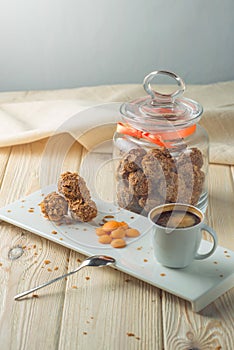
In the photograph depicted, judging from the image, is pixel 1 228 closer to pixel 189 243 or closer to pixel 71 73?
pixel 189 243

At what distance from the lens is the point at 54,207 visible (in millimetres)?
1267

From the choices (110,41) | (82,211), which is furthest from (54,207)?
(110,41)

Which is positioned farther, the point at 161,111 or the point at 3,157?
the point at 3,157

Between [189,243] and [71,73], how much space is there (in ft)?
4.82

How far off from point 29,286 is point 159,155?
0.42 metres

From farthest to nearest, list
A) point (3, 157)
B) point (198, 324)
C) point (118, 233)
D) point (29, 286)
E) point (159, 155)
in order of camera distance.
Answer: point (3, 157) → point (159, 155) → point (118, 233) → point (29, 286) → point (198, 324)

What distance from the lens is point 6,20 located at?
7.55 ft

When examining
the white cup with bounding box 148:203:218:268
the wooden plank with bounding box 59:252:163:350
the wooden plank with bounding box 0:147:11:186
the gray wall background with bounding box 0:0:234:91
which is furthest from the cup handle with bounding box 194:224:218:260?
the gray wall background with bounding box 0:0:234:91

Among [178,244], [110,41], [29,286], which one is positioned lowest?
[29,286]

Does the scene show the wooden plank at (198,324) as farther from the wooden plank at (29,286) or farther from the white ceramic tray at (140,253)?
the wooden plank at (29,286)

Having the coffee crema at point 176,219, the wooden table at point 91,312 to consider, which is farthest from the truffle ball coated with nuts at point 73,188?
the coffee crema at point 176,219

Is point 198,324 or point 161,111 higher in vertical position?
point 161,111

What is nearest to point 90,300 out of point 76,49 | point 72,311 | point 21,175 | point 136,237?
point 72,311

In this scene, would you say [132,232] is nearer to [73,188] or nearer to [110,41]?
[73,188]
